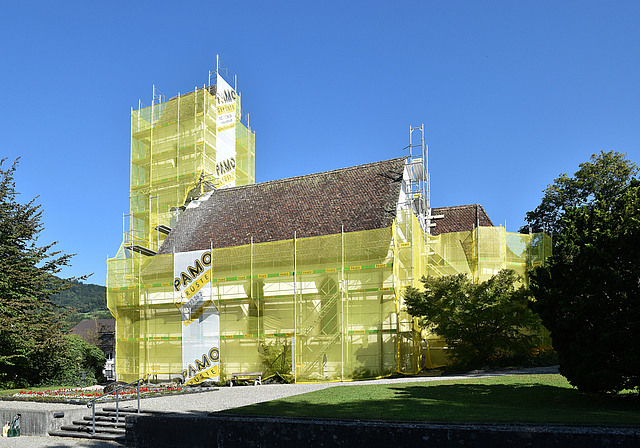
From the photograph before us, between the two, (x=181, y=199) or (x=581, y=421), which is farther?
(x=181, y=199)

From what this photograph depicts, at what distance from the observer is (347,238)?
22.7 metres

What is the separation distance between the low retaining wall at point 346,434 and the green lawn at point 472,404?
0.89 meters

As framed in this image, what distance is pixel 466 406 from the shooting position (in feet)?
34.8

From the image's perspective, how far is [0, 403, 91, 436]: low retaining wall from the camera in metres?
13.8

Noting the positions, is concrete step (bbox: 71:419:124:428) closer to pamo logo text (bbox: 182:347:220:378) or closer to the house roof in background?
pamo logo text (bbox: 182:347:220:378)

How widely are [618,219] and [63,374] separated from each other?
24.6m

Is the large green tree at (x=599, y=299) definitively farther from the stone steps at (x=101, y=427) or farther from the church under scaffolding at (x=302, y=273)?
the church under scaffolding at (x=302, y=273)

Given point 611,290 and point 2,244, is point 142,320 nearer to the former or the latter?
point 2,244

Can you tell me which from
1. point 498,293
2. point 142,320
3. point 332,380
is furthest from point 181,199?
point 498,293

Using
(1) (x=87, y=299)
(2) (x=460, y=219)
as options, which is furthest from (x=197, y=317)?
(1) (x=87, y=299)

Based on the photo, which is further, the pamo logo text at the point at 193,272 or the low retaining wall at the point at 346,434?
the pamo logo text at the point at 193,272

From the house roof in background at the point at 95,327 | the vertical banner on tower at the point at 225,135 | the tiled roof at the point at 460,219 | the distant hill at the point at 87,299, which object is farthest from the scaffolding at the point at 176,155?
the distant hill at the point at 87,299

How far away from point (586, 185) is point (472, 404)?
23388mm

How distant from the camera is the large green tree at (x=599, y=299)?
9914 mm
